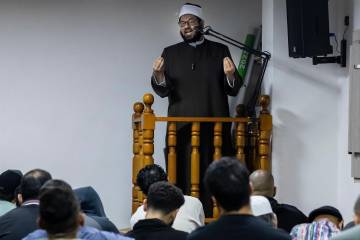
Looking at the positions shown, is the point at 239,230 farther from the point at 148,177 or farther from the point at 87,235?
the point at 148,177

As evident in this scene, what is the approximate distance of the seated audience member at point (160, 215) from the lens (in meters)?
3.11

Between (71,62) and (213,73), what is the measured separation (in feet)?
4.59

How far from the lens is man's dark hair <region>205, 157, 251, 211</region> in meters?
2.61

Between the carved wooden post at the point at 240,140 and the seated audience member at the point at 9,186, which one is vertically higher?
the carved wooden post at the point at 240,140

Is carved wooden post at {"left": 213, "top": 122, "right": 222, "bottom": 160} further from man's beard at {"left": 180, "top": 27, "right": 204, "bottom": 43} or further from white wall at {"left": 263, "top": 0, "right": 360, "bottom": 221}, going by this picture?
man's beard at {"left": 180, "top": 27, "right": 204, "bottom": 43}

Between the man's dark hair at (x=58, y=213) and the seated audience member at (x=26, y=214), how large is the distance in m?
0.91

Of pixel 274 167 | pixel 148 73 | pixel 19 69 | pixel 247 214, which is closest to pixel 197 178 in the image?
pixel 274 167

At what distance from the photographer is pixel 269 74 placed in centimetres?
556

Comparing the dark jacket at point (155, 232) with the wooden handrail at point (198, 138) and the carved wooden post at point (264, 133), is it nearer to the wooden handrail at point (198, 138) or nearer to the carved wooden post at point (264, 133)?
the wooden handrail at point (198, 138)

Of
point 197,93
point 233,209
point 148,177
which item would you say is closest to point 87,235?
point 233,209

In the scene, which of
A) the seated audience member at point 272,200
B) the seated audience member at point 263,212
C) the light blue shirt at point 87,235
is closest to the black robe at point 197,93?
the seated audience member at point 272,200

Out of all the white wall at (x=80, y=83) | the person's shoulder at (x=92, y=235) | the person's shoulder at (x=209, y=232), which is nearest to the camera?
the person's shoulder at (x=209, y=232)

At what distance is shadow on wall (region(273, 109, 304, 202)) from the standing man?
0.34 meters

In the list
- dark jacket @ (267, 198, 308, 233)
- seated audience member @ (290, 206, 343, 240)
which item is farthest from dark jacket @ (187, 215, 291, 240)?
dark jacket @ (267, 198, 308, 233)
